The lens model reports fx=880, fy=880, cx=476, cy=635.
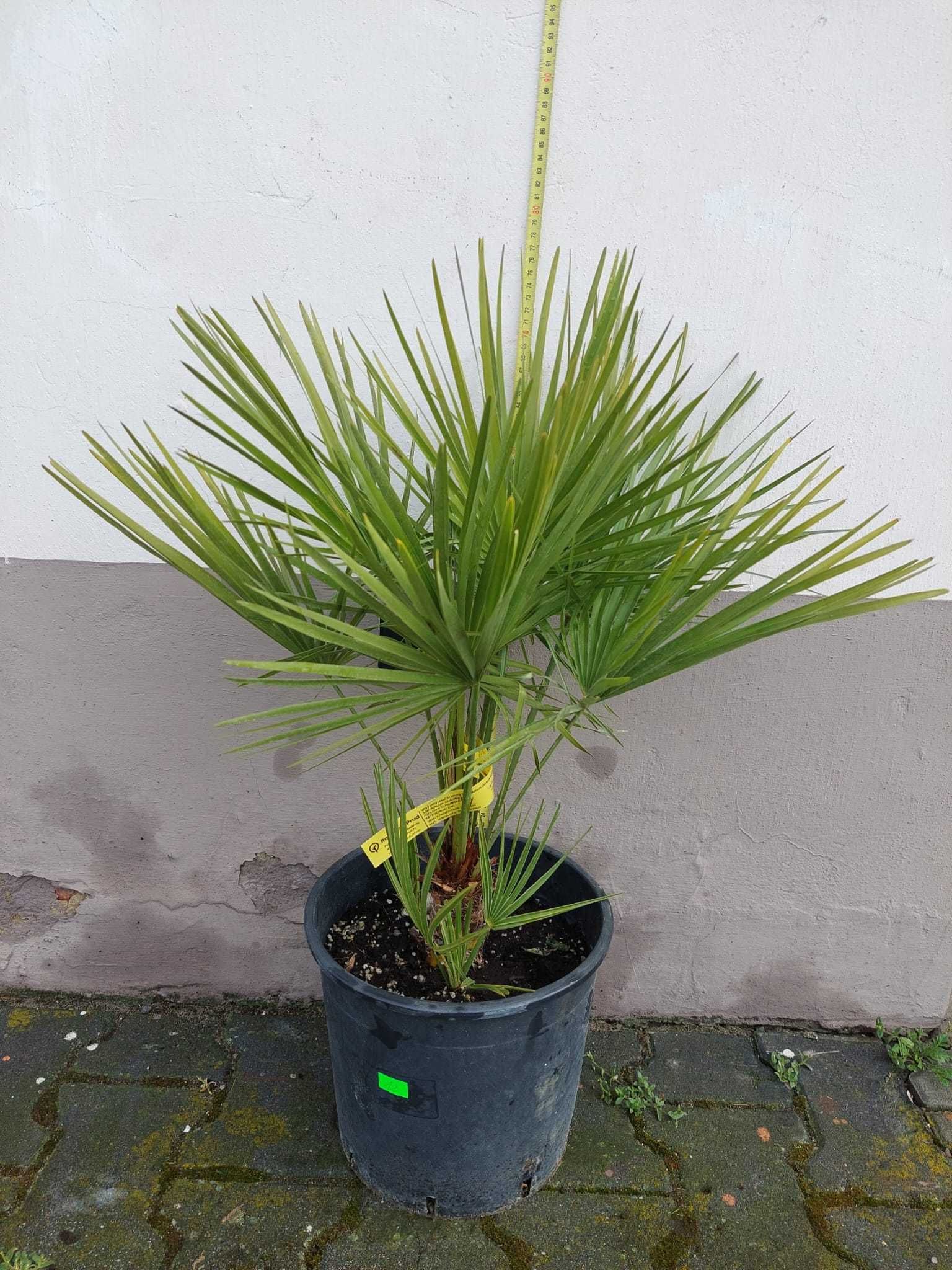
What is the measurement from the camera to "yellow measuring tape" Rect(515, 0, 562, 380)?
4.83 feet

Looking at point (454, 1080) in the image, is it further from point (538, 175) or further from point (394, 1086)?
point (538, 175)

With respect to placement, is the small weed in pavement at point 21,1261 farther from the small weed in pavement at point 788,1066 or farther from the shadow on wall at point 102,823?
the small weed in pavement at point 788,1066

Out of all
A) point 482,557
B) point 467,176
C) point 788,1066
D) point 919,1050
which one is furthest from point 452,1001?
point 467,176

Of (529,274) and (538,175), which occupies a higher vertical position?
(538,175)

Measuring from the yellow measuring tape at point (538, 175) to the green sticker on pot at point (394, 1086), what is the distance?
3.80 ft

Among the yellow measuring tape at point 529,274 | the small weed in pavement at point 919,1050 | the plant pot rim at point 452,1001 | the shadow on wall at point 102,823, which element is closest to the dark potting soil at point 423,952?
the plant pot rim at point 452,1001

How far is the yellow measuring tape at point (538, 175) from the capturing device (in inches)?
58.0

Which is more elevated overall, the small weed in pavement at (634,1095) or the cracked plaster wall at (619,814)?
the cracked plaster wall at (619,814)

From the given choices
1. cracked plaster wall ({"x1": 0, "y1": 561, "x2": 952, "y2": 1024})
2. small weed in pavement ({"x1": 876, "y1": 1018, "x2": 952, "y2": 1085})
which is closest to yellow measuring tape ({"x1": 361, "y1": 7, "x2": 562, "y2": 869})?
cracked plaster wall ({"x1": 0, "y1": 561, "x2": 952, "y2": 1024})

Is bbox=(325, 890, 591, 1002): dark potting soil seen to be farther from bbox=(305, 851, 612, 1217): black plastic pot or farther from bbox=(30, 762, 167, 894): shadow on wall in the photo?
bbox=(30, 762, 167, 894): shadow on wall

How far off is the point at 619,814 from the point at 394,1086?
0.70 meters

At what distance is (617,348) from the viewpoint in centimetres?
110

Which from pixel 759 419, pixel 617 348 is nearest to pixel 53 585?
pixel 617 348

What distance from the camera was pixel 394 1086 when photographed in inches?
55.5
